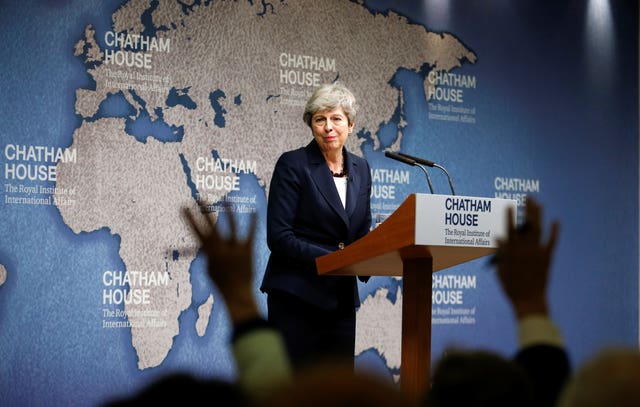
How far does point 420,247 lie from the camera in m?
2.52

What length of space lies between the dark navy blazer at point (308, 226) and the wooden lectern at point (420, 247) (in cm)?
31

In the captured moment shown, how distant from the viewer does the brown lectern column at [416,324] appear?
2.69m

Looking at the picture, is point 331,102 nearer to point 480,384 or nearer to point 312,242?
point 312,242

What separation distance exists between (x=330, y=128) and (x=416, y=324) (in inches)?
40.0

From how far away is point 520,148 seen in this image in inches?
240

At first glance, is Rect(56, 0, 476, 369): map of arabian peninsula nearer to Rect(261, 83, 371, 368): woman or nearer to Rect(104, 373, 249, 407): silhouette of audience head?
Rect(261, 83, 371, 368): woman

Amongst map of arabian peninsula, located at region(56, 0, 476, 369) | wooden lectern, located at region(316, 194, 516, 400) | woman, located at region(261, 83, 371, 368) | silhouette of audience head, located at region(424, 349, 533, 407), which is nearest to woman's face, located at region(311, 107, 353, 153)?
woman, located at region(261, 83, 371, 368)

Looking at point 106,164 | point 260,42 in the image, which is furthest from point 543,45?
point 106,164

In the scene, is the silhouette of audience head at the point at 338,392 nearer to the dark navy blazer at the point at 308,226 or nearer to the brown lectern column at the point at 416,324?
the brown lectern column at the point at 416,324

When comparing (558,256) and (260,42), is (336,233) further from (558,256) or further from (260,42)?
(558,256)

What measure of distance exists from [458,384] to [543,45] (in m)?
5.76

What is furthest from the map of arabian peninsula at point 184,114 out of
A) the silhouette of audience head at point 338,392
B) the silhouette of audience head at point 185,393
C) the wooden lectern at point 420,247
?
the silhouette of audience head at point 338,392

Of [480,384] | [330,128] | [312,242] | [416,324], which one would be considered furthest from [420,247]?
[480,384]

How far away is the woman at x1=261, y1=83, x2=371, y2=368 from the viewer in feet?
10.4
